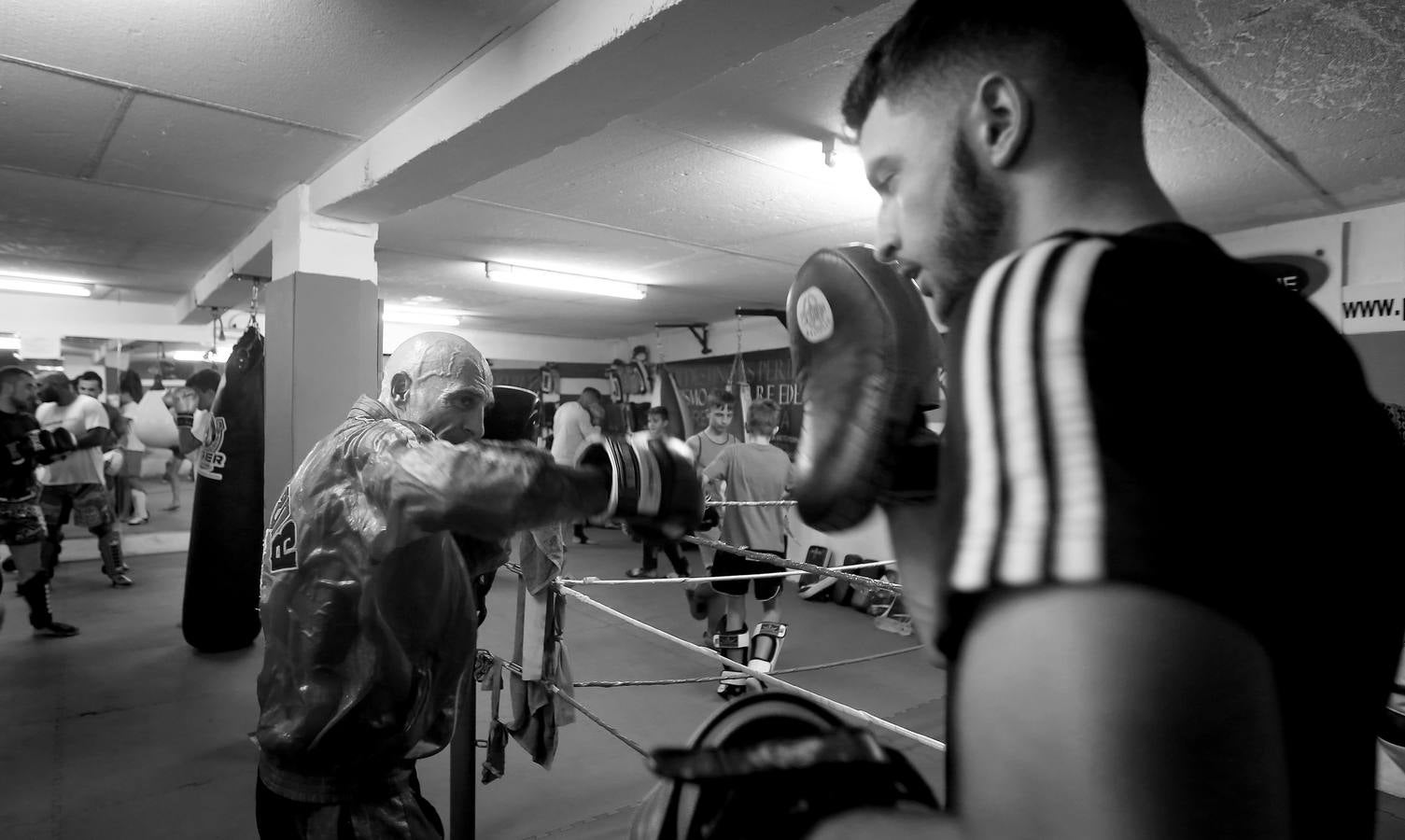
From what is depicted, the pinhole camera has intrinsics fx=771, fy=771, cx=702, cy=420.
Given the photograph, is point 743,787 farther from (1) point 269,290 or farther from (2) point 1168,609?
(1) point 269,290

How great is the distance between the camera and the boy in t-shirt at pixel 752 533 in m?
4.35

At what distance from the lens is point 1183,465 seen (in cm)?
38

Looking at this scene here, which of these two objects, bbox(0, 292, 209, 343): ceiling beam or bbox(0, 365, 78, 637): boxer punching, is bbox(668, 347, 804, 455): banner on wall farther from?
bbox(0, 292, 209, 343): ceiling beam

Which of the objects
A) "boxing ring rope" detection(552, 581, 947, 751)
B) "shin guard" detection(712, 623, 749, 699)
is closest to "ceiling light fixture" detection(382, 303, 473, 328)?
"shin guard" detection(712, 623, 749, 699)

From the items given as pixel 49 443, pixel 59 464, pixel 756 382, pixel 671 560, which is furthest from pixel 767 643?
pixel 59 464

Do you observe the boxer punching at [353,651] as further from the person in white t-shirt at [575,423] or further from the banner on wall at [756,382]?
the person in white t-shirt at [575,423]

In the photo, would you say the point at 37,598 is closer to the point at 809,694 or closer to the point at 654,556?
the point at 654,556

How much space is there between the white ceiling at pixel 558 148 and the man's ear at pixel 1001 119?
6.43ft

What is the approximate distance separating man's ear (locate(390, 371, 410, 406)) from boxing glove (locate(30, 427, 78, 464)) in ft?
13.2

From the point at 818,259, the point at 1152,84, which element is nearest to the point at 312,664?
the point at 818,259

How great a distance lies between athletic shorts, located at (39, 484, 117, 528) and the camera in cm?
537

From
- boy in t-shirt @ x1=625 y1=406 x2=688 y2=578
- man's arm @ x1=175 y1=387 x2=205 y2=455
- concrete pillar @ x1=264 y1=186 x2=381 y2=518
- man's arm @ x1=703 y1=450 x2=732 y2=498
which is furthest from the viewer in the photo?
man's arm @ x1=175 y1=387 x2=205 y2=455

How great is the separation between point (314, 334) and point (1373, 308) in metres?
5.56

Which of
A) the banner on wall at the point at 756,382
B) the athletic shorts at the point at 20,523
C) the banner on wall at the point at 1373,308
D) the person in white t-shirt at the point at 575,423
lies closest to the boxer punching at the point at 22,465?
the athletic shorts at the point at 20,523
